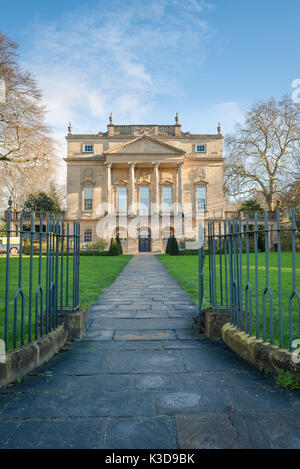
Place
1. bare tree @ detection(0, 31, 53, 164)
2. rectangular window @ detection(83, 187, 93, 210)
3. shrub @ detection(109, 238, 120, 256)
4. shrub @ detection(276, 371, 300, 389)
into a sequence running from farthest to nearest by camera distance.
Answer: rectangular window @ detection(83, 187, 93, 210) → shrub @ detection(109, 238, 120, 256) → bare tree @ detection(0, 31, 53, 164) → shrub @ detection(276, 371, 300, 389)

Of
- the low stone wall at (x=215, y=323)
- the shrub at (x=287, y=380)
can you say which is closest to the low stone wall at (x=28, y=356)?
the low stone wall at (x=215, y=323)

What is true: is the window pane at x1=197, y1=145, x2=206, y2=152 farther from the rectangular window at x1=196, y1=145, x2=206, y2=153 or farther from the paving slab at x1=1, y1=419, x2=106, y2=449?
the paving slab at x1=1, y1=419, x2=106, y2=449

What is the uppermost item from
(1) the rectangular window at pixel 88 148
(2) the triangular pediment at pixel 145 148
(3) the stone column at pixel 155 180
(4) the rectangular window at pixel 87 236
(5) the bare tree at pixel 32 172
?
(1) the rectangular window at pixel 88 148

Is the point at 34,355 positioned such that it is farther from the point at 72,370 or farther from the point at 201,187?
the point at 201,187

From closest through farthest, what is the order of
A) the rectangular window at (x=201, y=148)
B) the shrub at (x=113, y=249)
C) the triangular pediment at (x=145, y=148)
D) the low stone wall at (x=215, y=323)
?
the low stone wall at (x=215, y=323)
the shrub at (x=113, y=249)
the triangular pediment at (x=145, y=148)
the rectangular window at (x=201, y=148)

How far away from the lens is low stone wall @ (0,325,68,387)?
2.96 m

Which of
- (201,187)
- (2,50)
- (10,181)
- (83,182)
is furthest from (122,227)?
(2,50)

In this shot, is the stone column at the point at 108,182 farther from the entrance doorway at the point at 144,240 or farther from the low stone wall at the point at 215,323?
the low stone wall at the point at 215,323

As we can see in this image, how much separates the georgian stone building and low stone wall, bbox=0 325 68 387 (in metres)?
33.8

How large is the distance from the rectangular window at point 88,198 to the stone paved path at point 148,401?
36605 mm

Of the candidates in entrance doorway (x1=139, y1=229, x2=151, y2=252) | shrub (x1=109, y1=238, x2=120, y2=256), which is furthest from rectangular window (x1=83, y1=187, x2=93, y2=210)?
shrub (x1=109, y1=238, x2=120, y2=256)

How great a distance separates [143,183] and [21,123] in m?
21.9

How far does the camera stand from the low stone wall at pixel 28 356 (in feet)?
9.71

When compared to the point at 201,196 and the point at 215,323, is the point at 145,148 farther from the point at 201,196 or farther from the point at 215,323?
the point at 215,323
